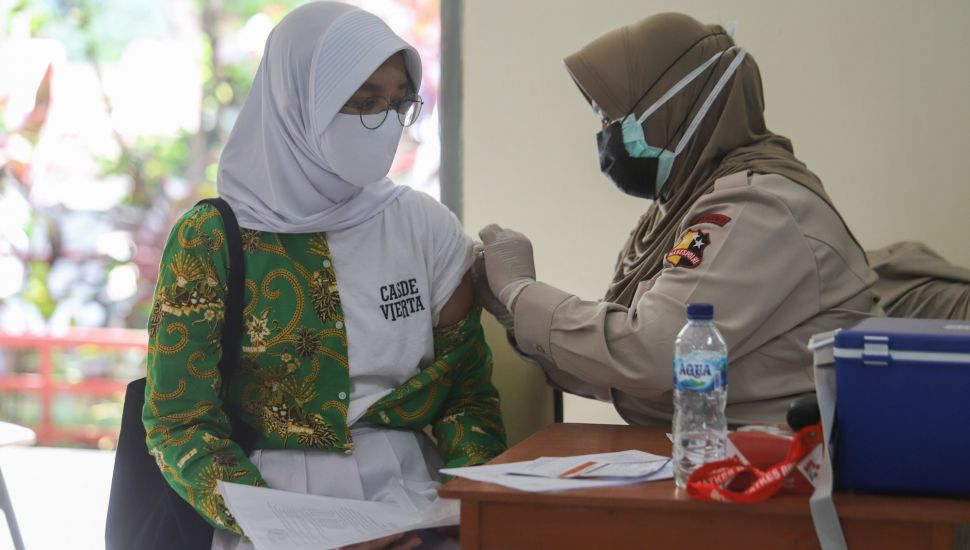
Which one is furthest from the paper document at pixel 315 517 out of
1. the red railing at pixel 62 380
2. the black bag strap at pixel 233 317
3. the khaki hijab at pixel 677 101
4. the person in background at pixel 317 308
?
the red railing at pixel 62 380

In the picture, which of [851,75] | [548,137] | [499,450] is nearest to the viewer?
[499,450]

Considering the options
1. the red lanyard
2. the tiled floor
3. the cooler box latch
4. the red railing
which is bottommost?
the tiled floor

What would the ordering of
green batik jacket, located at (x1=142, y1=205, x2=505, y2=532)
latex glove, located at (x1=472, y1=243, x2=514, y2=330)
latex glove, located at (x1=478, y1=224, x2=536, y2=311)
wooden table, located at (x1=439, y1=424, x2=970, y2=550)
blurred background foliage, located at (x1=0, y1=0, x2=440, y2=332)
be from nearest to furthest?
wooden table, located at (x1=439, y1=424, x2=970, y2=550) < green batik jacket, located at (x1=142, y1=205, x2=505, y2=532) < latex glove, located at (x1=478, y1=224, x2=536, y2=311) < latex glove, located at (x1=472, y1=243, x2=514, y2=330) < blurred background foliage, located at (x1=0, y1=0, x2=440, y2=332)

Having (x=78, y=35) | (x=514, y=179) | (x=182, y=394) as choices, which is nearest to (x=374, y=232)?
(x=182, y=394)

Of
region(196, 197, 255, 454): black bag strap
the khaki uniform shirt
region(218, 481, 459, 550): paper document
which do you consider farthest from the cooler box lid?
region(196, 197, 255, 454): black bag strap

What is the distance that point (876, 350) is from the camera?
1.08 m

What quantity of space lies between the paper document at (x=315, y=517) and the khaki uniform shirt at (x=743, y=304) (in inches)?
14.4

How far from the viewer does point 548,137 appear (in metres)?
2.83

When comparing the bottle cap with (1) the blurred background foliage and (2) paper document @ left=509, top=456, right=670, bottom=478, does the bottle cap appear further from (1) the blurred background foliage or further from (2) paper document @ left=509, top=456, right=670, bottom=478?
(1) the blurred background foliage

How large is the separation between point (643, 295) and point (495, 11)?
59.5 inches

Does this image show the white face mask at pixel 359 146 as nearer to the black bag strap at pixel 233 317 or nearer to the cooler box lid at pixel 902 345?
the black bag strap at pixel 233 317

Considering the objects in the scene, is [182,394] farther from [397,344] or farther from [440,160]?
[440,160]

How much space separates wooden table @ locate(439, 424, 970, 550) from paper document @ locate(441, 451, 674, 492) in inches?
0.7

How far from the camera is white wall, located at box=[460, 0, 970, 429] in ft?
7.71
